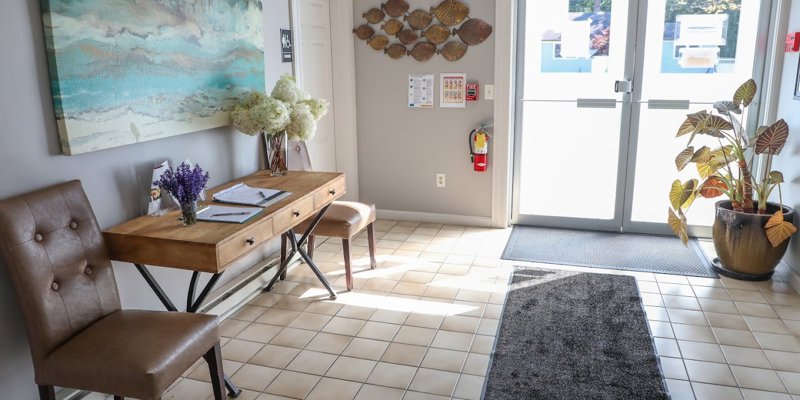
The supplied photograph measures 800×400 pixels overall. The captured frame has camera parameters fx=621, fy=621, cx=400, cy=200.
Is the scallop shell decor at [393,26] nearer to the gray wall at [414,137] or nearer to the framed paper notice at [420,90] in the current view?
the gray wall at [414,137]

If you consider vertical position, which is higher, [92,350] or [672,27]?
[672,27]

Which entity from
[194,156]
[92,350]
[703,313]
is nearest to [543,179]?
[703,313]

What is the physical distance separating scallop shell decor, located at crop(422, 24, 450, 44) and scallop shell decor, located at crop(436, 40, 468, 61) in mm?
54

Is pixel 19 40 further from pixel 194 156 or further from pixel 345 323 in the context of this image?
pixel 345 323

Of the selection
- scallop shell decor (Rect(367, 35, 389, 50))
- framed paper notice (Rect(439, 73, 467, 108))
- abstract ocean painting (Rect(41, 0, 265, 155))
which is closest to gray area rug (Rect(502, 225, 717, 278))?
framed paper notice (Rect(439, 73, 467, 108))

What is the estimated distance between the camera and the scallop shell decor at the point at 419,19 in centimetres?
460

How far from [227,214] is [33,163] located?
0.75 meters

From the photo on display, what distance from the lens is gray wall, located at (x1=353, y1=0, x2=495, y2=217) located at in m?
4.67

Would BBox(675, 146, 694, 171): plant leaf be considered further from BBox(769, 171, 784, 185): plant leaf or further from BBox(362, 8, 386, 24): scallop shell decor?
BBox(362, 8, 386, 24): scallop shell decor

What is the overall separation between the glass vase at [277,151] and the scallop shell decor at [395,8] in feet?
5.28

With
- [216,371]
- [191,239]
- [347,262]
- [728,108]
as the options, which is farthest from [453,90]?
[216,371]

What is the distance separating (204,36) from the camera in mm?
3070

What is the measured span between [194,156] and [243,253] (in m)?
0.84

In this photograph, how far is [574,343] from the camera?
2965 millimetres
